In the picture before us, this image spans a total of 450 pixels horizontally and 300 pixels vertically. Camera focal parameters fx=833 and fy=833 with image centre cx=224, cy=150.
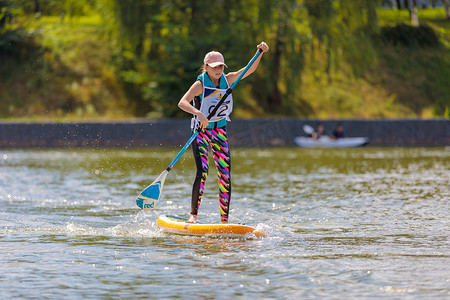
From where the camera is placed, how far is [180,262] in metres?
7.64

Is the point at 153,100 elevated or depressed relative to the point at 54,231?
elevated

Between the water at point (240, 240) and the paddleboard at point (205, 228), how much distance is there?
0.48 feet

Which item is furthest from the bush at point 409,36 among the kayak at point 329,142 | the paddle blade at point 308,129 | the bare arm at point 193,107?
the bare arm at point 193,107

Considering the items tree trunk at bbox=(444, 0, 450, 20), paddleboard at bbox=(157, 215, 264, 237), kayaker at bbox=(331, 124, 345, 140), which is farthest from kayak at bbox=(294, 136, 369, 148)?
tree trunk at bbox=(444, 0, 450, 20)

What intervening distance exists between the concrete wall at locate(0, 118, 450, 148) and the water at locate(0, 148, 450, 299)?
10.2m

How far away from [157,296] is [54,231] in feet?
12.4

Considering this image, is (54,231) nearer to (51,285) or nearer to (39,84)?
(51,285)

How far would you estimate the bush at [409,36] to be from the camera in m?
45.2

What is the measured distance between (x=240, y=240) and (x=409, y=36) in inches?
1542

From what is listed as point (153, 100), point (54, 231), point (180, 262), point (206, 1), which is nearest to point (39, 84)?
point (153, 100)

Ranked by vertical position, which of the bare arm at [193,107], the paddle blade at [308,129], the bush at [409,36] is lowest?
the paddle blade at [308,129]

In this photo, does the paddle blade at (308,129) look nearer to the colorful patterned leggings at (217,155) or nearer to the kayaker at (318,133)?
the kayaker at (318,133)

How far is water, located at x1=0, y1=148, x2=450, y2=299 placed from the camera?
660 centimetres

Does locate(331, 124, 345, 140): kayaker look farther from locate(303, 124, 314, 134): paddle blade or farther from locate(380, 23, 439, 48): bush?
locate(380, 23, 439, 48): bush
